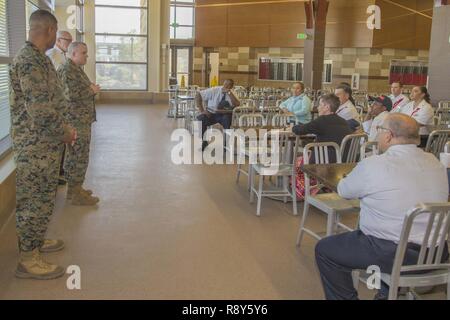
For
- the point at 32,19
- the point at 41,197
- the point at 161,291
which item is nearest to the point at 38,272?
the point at 41,197

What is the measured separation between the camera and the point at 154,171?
22.2 ft

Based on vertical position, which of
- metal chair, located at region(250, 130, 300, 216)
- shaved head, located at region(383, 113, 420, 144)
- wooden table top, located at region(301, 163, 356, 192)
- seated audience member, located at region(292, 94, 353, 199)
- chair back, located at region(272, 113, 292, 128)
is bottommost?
metal chair, located at region(250, 130, 300, 216)

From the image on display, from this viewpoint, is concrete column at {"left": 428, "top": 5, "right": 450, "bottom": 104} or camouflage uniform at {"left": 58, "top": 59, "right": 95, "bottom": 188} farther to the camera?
concrete column at {"left": 428, "top": 5, "right": 450, "bottom": 104}

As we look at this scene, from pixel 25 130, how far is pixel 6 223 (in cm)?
156

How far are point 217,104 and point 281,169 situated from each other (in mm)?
3546

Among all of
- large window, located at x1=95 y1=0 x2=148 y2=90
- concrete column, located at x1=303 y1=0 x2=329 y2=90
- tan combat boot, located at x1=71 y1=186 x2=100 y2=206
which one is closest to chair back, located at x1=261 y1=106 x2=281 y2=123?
tan combat boot, located at x1=71 y1=186 x2=100 y2=206

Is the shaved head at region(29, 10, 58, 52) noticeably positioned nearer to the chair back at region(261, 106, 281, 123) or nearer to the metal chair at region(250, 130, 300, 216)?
the metal chair at region(250, 130, 300, 216)

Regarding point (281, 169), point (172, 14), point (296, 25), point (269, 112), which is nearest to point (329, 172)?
point (281, 169)

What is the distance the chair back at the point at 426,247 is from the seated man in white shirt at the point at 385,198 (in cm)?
5

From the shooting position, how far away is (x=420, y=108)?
6.62 metres

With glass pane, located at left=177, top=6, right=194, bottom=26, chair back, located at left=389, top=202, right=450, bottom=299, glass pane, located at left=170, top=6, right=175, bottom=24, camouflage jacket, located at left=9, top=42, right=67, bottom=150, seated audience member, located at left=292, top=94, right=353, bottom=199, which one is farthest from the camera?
glass pane, located at left=177, top=6, right=194, bottom=26

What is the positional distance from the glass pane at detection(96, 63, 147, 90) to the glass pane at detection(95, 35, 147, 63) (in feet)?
0.77

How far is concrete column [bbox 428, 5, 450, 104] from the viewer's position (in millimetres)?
10031

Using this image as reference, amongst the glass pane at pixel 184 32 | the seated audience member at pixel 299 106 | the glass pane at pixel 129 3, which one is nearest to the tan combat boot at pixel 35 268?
the seated audience member at pixel 299 106
